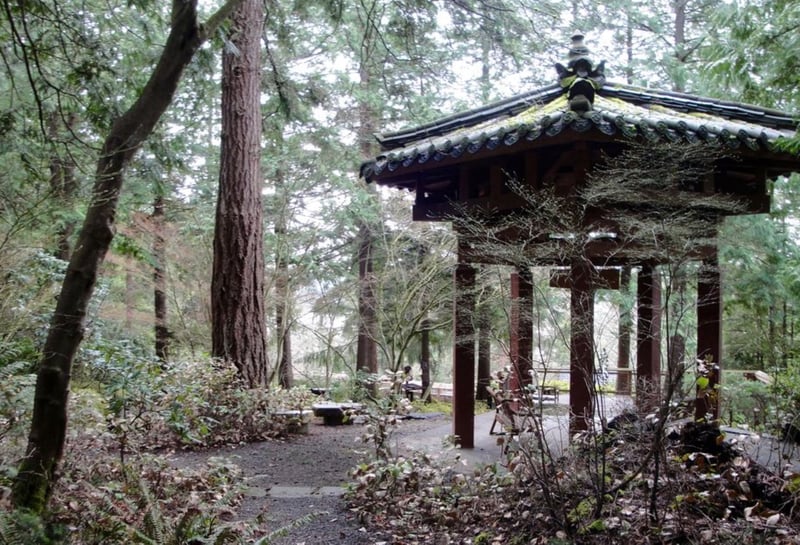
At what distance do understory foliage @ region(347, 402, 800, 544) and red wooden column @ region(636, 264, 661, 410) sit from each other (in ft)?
0.52

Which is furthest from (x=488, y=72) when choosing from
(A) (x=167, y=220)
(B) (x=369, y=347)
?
(A) (x=167, y=220)

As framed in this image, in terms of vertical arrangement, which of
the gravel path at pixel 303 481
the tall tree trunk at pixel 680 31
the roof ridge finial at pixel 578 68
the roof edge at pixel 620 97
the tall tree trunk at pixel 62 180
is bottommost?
the gravel path at pixel 303 481

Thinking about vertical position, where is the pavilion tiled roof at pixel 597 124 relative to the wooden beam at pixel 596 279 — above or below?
above

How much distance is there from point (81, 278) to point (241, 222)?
4.35 meters

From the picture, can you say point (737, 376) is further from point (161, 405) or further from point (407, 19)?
point (161, 405)

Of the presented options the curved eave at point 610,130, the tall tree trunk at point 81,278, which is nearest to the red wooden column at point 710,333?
the curved eave at point 610,130

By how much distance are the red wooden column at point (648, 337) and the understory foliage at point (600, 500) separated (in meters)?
0.16

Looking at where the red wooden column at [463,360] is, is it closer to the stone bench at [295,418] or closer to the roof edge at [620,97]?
the roof edge at [620,97]

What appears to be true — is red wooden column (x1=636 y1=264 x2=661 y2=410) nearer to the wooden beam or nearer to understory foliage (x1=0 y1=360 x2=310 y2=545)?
the wooden beam

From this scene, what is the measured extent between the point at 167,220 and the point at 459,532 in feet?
32.8

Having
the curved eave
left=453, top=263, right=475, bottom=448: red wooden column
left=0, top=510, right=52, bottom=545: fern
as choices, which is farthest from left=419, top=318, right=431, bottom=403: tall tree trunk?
left=0, top=510, right=52, bottom=545: fern

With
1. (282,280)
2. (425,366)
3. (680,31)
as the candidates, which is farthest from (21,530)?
(680,31)

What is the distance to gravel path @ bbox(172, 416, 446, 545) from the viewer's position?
3.50 metres

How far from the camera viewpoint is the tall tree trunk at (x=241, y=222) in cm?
708
